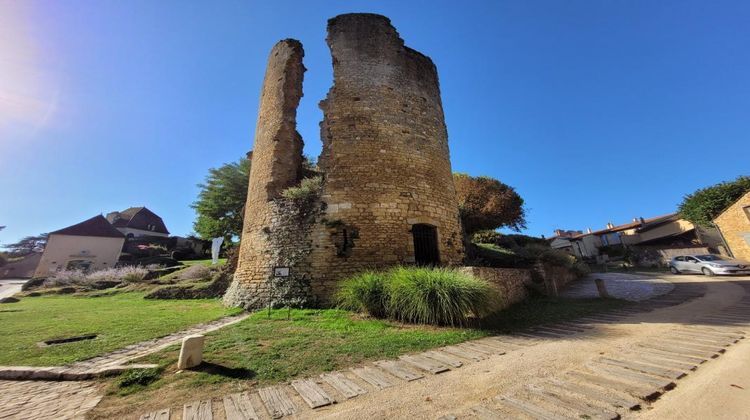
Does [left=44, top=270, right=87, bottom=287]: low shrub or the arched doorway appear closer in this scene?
Answer: the arched doorway

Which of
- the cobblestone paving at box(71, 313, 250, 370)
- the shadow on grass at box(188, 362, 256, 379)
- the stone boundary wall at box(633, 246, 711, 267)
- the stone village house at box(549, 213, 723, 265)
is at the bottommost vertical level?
the shadow on grass at box(188, 362, 256, 379)

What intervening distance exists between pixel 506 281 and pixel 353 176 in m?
5.42

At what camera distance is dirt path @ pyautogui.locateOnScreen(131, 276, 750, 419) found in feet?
8.82

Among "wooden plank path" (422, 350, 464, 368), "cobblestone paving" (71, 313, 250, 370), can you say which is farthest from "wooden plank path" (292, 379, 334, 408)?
"cobblestone paving" (71, 313, 250, 370)

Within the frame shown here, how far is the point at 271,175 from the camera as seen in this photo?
32.1 ft

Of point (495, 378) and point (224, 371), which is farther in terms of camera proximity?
point (224, 371)

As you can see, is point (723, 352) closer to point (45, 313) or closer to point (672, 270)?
point (45, 313)

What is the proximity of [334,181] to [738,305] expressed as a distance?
11196 mm

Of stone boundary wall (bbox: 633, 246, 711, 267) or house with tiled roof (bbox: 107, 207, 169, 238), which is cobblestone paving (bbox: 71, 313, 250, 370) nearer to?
stone boundary wall (bbox: 633, 246, 711, 267)

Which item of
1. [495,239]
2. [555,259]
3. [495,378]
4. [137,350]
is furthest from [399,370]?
[495,239]

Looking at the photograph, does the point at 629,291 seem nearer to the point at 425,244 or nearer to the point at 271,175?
the point at 425,244

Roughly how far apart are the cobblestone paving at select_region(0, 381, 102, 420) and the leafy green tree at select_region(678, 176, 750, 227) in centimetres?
3352

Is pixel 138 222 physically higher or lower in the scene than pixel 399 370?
higher

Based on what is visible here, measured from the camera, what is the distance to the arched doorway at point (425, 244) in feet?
30.0
